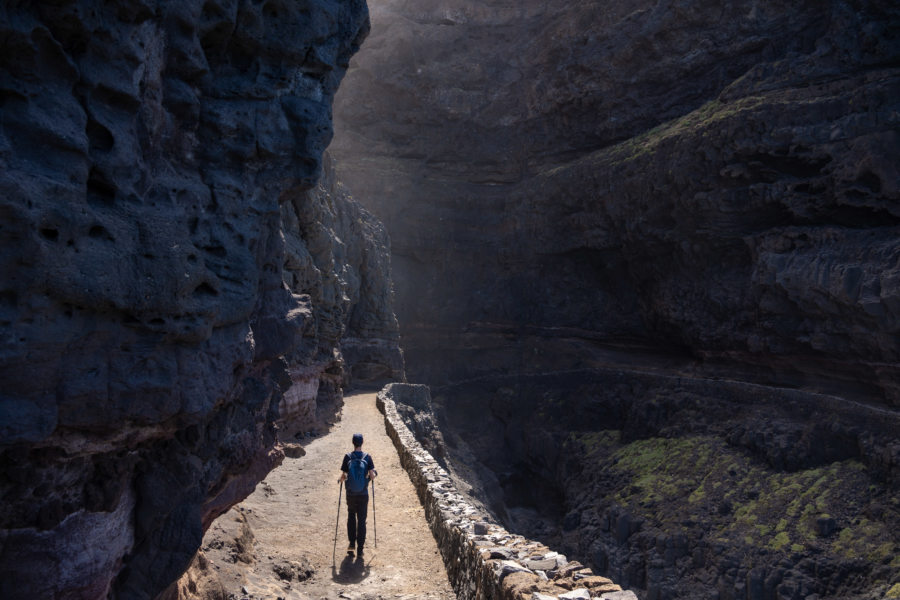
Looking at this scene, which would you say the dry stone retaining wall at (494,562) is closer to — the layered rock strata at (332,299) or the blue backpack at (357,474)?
the blue backpack at (357,474)

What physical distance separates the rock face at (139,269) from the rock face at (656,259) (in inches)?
816

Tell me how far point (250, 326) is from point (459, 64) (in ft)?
174

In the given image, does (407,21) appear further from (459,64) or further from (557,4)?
(557,4)

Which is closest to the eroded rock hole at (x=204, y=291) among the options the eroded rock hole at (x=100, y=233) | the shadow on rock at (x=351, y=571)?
the eroded rock hole at (x=100, y=233)

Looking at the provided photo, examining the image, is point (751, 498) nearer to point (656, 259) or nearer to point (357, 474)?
point (656, 259)

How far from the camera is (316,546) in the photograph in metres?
11.1

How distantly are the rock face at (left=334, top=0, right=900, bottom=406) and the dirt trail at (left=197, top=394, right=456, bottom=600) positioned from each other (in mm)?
24027

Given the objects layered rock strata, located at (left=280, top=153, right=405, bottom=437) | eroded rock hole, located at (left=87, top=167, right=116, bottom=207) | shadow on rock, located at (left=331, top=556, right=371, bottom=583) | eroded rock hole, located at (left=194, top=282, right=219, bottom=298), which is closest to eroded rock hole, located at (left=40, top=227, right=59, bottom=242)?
eroded rock hole, located at (left=87, top=167, right=116, bottom=207)

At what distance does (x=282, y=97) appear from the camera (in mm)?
9234

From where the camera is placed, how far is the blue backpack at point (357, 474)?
1032 cm

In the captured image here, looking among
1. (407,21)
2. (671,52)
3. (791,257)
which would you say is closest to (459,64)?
(407,21)

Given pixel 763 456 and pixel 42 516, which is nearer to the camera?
pixel 42 516

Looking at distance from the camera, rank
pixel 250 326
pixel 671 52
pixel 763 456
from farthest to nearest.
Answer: pixel 671 52
pixel 763 456
pixel 250 326

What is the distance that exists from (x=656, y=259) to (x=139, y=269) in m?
40.1
